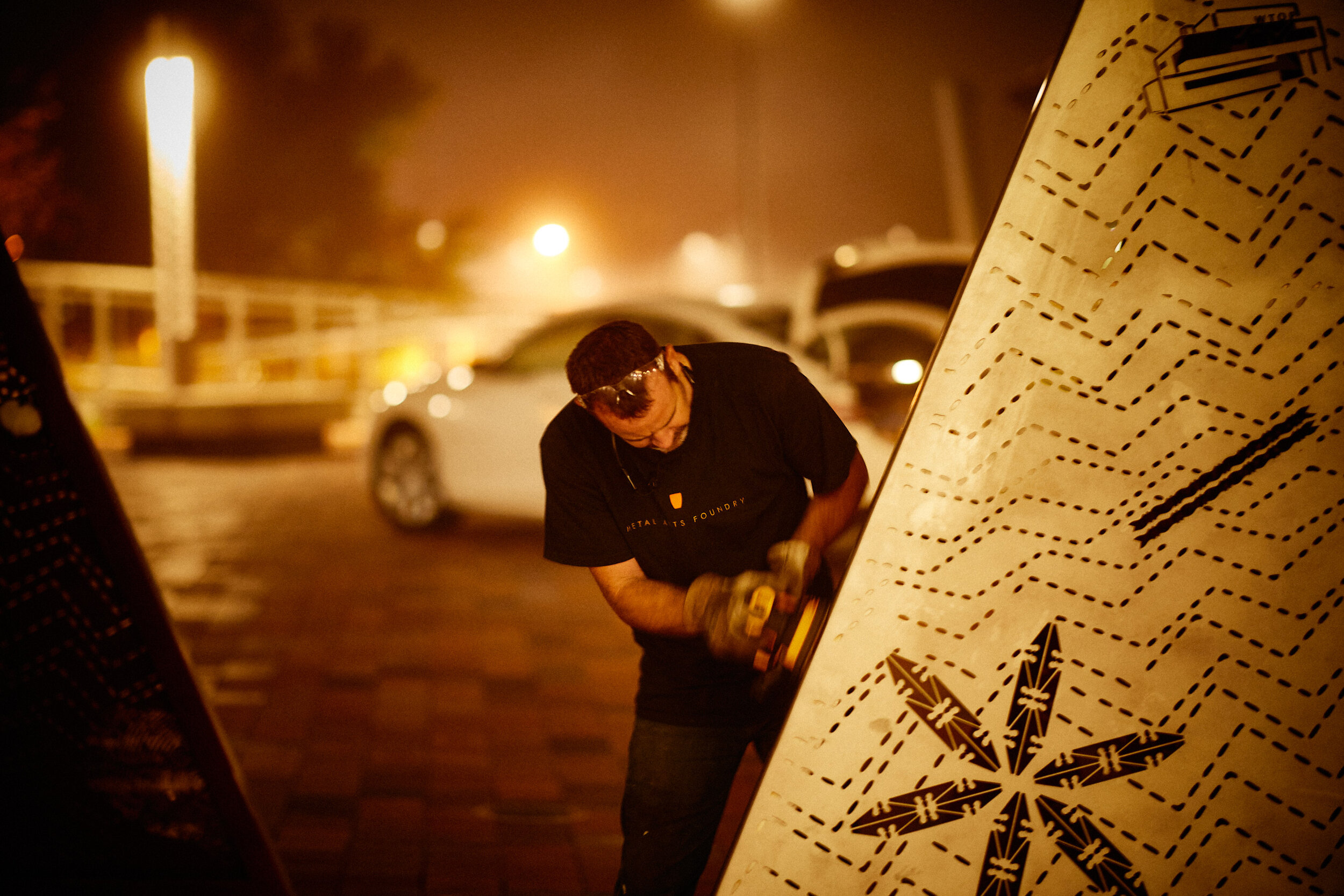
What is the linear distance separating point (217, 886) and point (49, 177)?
9.78ft

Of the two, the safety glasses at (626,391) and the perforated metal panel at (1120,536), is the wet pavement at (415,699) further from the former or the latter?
the perforated metal panel at (1120,536)

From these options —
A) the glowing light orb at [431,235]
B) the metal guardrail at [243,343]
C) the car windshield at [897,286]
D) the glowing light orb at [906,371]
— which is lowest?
the glowing light orb at [906,371]

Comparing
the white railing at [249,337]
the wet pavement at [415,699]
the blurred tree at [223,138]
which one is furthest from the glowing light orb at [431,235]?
the wet pavement at [415,699]

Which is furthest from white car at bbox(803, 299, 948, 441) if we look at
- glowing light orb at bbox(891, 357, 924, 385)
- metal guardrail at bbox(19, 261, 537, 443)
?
metal guardrail at bbox(19, 261, 537, 443)

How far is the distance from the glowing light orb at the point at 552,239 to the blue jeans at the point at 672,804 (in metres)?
12.2

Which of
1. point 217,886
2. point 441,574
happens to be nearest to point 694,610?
point 217,886

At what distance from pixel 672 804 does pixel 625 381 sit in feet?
2.82

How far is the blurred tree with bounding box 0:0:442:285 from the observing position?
10.9 ft

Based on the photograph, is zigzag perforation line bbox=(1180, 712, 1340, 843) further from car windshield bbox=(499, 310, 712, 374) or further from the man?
car windshield bbox=(499, 310, 712, 374)

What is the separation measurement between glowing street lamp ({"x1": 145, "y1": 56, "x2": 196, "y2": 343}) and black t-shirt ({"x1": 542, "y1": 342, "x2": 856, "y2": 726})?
969 centimetres

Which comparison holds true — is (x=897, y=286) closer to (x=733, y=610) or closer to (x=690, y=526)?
(x=690, y=526)

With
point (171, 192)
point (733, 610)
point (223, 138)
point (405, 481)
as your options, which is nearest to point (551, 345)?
point (405, 481)

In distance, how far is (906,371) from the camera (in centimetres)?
599

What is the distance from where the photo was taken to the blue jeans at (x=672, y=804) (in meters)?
1.90
